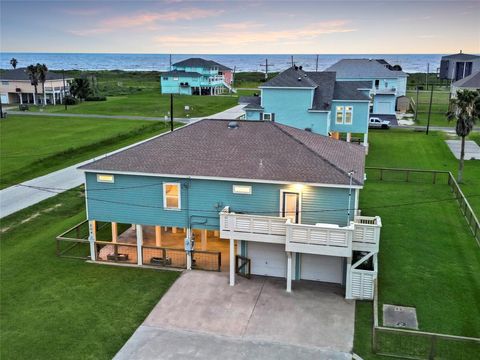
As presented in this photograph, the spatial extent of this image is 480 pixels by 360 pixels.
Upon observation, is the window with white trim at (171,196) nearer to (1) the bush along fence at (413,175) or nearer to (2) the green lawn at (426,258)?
(2) the green lawn at (426,258)

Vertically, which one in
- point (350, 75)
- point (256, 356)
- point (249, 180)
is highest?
point (350, 75)

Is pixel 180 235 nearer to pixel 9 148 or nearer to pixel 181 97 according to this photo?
pixel 9 148

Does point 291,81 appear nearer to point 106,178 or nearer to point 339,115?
point 339,115

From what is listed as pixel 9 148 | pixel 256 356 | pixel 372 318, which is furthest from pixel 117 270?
pixel 9 148

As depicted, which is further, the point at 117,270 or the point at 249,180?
the point at 117,270

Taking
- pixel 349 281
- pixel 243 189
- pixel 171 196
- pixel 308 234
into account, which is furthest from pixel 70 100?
pixel 349 281

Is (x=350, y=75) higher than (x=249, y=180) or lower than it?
Answer: higher

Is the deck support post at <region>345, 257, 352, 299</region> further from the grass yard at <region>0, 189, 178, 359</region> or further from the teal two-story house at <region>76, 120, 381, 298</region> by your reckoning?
the grass yard at <region>0, 189, 178, 359</region>
